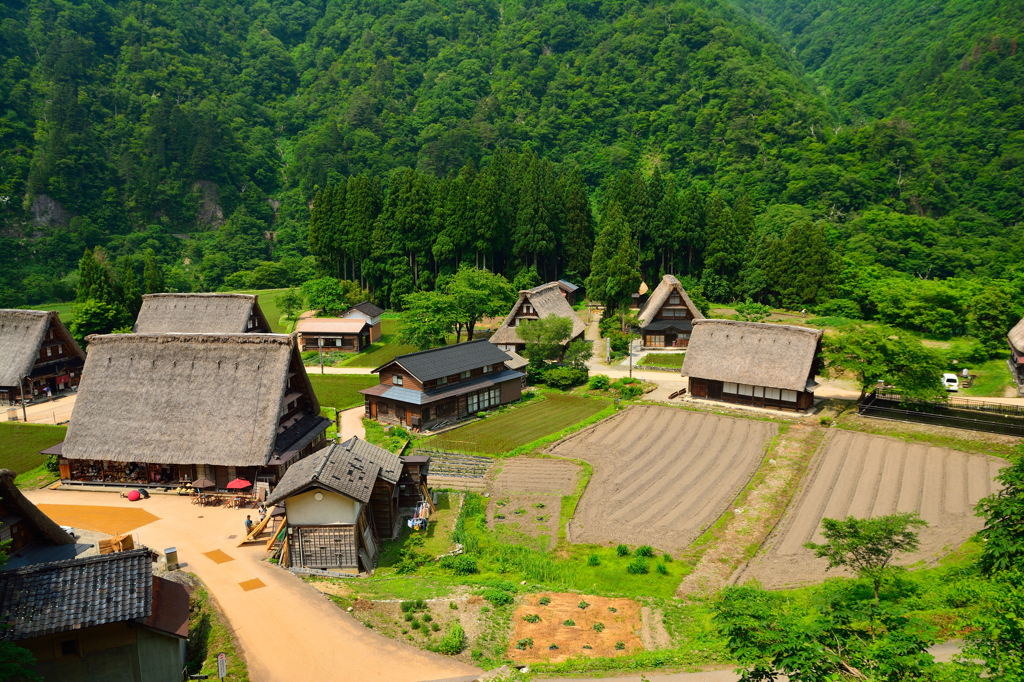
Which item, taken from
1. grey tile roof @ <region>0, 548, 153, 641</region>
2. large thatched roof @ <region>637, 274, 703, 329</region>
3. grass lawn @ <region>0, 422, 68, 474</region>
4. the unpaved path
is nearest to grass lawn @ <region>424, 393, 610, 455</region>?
the unpaved path

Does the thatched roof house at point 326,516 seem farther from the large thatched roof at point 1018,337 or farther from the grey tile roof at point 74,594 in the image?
the large thatched roof at point 1018,337

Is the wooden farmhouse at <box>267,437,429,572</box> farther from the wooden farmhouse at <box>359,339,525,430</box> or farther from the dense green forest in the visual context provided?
the dense green forest

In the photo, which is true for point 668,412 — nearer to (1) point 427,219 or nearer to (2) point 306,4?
(1) point 427,219

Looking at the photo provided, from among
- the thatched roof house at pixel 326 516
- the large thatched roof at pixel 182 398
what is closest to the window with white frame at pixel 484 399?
the large thatched roof at pixel 182 398

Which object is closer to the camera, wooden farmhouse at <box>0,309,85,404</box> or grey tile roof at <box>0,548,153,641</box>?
grey tile roof at <box>0,548,153,641</box>

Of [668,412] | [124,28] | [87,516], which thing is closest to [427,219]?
[668,412]
